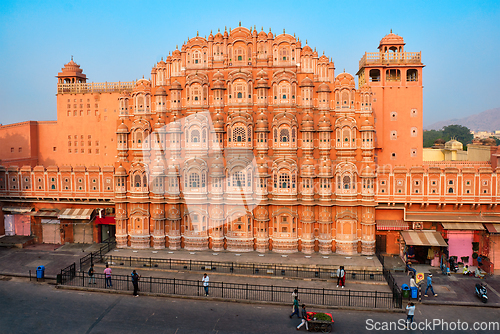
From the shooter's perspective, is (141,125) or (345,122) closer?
(345,122)

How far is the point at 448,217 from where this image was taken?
112 feet

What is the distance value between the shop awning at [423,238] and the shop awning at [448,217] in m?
1.17

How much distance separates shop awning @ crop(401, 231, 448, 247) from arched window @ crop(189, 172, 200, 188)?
1950cm

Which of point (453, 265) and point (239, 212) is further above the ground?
point (239, 212)

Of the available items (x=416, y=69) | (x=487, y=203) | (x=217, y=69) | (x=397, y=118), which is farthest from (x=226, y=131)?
(x=487, y=203)

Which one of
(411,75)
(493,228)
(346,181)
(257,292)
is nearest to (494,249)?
(493,228)

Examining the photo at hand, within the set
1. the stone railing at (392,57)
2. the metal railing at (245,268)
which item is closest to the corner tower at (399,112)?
the stone railing at (392,57)

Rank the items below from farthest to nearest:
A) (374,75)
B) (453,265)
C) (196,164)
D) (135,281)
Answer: (374,75)
(196,164)
(453,265)
(135,281)

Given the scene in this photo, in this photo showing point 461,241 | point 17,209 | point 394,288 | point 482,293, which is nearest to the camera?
point 482,293

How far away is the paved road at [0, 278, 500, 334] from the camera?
22.7 metres

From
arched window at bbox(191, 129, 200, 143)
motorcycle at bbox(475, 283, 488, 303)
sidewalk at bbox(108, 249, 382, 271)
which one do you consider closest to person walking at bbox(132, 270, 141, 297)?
sidewalk at bbox(108, 249, 382, 271)

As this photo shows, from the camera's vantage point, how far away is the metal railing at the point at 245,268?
3053cm

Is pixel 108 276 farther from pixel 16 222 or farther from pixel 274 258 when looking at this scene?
pixel 16 222

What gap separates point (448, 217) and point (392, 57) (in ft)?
58.2
